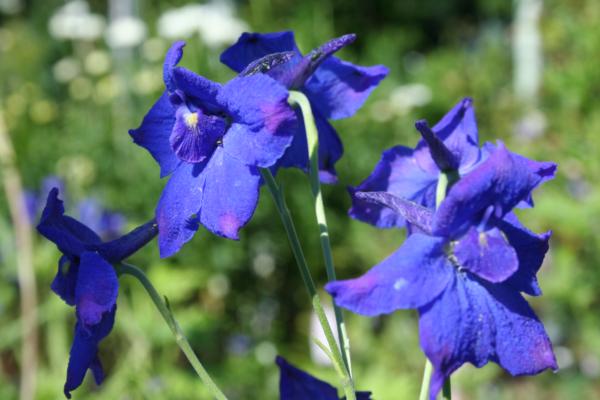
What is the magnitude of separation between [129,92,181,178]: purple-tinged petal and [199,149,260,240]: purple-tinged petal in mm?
59

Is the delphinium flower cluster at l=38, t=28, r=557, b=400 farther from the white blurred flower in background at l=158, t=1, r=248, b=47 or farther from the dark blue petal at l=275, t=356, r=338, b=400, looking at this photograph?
→ the white blurred flower in background at l=158, t=1, r=248, b=47

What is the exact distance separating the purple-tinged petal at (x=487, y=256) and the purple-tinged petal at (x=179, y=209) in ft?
0.69

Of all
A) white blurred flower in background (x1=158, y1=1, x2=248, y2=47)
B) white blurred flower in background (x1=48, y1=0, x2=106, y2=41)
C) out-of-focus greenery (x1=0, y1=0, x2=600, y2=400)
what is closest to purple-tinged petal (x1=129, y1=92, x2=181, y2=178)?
out-of-focus greenery (x1=0, y1=0, x2=600, y2=400)

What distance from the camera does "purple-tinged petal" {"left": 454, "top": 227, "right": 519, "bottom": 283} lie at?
0.63 meters

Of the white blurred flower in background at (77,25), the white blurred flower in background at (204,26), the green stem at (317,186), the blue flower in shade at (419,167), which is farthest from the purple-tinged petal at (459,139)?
the white blurred flower in background at (77,25)

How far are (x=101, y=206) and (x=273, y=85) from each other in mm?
2222

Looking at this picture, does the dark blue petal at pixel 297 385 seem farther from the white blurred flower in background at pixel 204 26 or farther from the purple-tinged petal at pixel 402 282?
the white blurred flower in background at pixel 204 26

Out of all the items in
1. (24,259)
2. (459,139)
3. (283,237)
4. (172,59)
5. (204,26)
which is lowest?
(283,237)

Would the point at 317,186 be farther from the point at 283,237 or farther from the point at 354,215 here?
the point at 283,237

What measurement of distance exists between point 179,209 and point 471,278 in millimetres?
238

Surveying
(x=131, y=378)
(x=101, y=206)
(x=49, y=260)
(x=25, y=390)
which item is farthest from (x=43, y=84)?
(x=131, y=378)

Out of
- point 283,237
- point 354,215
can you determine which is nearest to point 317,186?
point 354,215

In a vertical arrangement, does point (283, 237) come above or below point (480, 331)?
below

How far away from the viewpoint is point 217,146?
0.72 m
